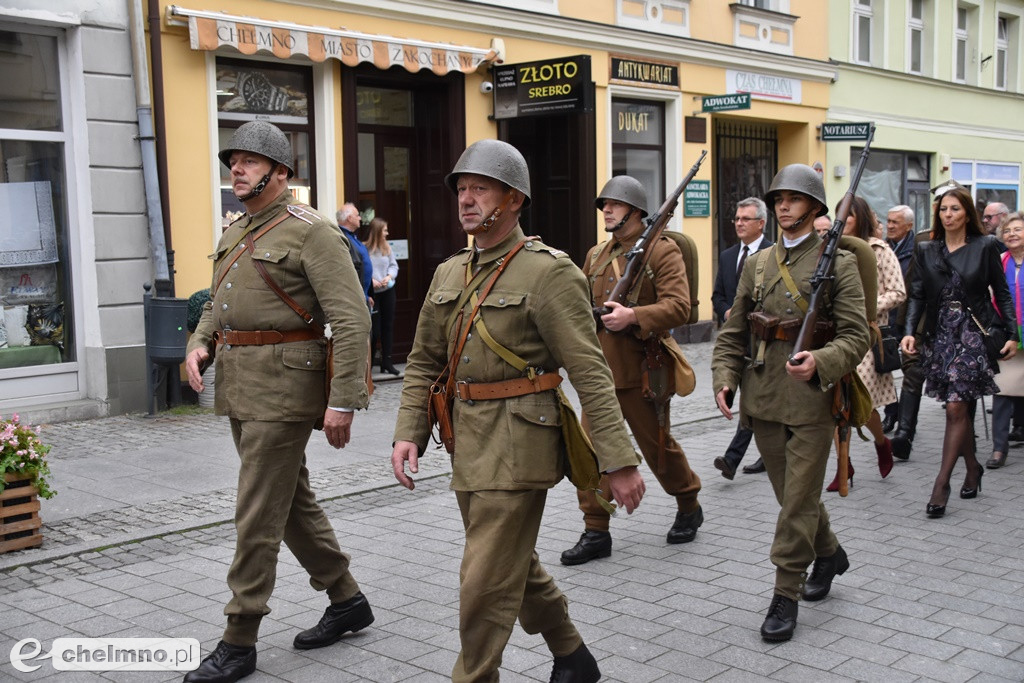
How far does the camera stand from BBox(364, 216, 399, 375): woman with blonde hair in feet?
42.2

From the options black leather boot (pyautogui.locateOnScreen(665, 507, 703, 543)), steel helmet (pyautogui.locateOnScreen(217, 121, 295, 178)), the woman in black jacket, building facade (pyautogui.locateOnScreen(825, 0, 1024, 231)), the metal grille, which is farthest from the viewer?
building facade (pyautogui.locateOnScreen(825, 0, 1024, 231))

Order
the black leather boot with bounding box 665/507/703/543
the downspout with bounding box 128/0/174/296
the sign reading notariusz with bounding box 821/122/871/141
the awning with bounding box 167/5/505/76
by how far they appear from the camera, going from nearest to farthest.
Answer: the black leather boot with bounding box 665/507/703/543 < the downspout with bounding box 128/0/174/296 < the awning with bounding box 167/5/505/76 < the sign reading notariusz with bounding box 821/122/871/141

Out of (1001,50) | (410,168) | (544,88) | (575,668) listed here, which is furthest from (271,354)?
(1001,50)

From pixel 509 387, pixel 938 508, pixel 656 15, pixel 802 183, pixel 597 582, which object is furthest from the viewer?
pixel 656 15

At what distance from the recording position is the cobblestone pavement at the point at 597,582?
4637 millimetres

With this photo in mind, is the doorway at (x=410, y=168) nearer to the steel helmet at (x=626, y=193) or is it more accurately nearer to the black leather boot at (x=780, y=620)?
the steel helmet at (x=626, y=193)

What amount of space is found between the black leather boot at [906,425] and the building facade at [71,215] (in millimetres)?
6744

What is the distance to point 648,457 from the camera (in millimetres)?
6199

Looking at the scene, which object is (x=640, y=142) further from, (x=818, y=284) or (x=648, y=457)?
(x=818, y=284)

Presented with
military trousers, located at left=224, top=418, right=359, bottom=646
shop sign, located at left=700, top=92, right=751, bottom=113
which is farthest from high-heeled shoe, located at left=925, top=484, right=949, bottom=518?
shop sign, located at left=700, top=92, right=751, bottom=113

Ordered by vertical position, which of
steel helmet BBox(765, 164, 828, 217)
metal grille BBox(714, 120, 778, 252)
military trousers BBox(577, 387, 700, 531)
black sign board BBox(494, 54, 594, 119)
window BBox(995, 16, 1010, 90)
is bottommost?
military trousers BBox(577, 387, 700, 531)

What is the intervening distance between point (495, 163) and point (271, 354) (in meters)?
1.29

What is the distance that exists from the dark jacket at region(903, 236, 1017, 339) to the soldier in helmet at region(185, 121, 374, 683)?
15.0ft

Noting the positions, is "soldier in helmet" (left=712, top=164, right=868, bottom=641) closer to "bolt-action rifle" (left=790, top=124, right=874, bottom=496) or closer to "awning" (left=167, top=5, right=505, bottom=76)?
"bolt-action rifle" (left=790, top=124, right=874, bottom=496)
